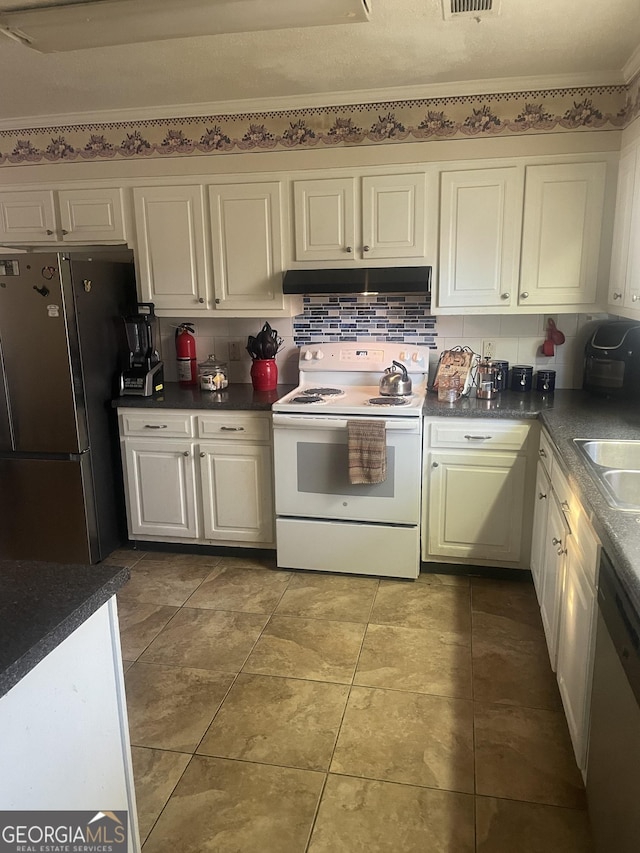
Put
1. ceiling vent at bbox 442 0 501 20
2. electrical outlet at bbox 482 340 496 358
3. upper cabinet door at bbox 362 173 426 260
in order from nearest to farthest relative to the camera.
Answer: ceiling vent at bbox 442 0 501 20, upper cabinet door at bbox 362 173 426 260, electrical outlet at bbox 482 340 496 358

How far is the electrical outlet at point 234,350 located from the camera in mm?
3762

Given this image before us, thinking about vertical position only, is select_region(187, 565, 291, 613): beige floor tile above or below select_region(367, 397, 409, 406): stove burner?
below

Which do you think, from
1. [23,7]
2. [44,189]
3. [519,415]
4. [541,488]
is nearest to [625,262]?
[519,415]

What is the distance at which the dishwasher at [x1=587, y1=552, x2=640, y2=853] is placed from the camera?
3.93 feet

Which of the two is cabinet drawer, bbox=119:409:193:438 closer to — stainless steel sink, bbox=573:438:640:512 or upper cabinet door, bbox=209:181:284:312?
upper cabinet door, bbox=209:181:284:312

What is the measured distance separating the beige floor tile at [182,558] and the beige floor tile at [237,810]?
1.49 meters

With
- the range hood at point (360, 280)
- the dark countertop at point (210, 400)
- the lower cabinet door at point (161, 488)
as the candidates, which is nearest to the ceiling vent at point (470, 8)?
the range hood at point (360, 280)

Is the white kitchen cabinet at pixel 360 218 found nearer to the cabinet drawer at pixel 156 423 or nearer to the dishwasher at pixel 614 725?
the cabinet drawer at pixel 156 423

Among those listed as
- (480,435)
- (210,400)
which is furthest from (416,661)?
(210,400)

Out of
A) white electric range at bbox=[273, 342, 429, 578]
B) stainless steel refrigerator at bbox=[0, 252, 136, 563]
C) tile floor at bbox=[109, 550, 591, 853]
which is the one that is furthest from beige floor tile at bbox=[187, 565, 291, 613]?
stainless steel refrigerator at bbox=[0, 252, 136, 563]

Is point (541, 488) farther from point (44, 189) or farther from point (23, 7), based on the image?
point (44, 189)

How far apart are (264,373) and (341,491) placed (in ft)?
2.78

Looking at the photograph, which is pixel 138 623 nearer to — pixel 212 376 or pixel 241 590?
pixel 241 590

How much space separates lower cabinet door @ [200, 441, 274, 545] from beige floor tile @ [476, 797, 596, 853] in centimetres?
182
